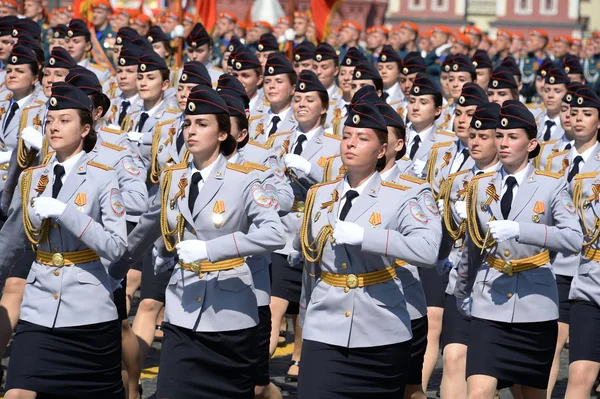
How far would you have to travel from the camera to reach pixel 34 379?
6.89 m

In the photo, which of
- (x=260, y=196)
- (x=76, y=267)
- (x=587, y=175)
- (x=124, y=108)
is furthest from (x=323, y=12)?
(x=76, y=267)

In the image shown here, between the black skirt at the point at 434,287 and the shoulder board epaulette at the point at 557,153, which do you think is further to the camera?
the shoulder board epaulette at the point at 557,153

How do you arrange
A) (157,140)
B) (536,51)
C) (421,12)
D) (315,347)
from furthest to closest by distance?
(421,12)
(536,51)
(157,140)
(315,347)

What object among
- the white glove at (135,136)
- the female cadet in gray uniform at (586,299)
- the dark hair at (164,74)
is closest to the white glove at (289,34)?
the dark hair at (164,74)

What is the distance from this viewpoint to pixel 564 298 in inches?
368

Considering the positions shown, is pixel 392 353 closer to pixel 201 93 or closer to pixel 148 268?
pixel 201 93

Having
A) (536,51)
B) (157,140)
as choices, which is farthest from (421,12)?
(157,140)

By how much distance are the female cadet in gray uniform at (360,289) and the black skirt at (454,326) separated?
137 centimetres

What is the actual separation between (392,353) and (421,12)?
7403 cm

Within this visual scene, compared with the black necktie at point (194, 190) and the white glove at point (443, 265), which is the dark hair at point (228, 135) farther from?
the white glove at point (443, 265)

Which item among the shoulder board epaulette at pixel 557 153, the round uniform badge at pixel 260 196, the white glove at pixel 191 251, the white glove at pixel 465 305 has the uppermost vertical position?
the shoulder board epaulette at pixel 557 153

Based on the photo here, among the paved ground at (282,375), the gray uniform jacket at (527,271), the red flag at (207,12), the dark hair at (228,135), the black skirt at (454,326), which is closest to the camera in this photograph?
the dark hair at (228,135)

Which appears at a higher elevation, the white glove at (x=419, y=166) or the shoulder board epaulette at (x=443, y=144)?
the shoulder board epaulette at (x=443, y=144)

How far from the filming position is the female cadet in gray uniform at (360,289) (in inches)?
266
